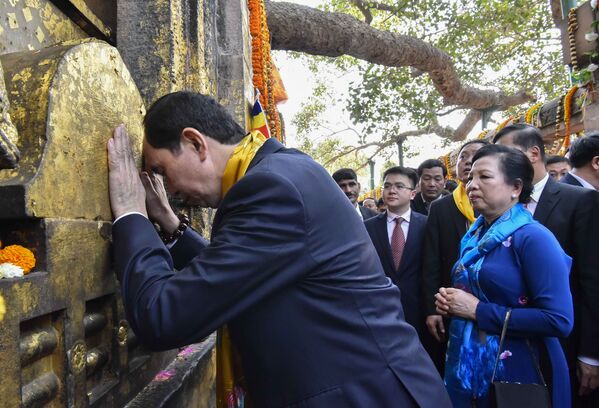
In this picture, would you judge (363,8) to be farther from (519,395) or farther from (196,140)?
(196,140)

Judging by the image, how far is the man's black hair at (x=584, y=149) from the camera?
2875mm

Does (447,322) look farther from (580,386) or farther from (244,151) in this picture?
(244,151)

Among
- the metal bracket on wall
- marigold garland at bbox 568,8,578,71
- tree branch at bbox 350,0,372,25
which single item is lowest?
the metal bracket on wall

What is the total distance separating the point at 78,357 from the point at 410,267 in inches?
103

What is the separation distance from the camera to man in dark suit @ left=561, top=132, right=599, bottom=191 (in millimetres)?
2885

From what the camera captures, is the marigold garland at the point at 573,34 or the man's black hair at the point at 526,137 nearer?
the man's black hair at the point at 526,137

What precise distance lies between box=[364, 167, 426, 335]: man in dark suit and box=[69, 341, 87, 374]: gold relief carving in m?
2.45

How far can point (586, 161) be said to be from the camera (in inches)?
116

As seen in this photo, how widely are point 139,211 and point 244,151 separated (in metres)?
0.34

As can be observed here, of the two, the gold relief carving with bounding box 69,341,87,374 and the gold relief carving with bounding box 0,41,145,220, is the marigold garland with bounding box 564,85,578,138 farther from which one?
the gold relief carving with bounding box 69,341,87,374

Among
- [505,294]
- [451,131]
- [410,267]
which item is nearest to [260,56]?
[410,267]

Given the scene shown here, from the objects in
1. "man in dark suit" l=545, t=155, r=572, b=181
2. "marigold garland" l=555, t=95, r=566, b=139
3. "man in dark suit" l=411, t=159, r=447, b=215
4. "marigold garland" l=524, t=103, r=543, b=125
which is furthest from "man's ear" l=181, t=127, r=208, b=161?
"marigold garland" l=524, t=103, r=543, b=125

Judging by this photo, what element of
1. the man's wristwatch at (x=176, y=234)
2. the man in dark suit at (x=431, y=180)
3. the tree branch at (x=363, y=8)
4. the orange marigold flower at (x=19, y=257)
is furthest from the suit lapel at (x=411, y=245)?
the tree branch at (x=363, y=8)

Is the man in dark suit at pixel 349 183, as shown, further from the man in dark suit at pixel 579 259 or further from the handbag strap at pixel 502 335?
the handbag strap at pixel 502 335
